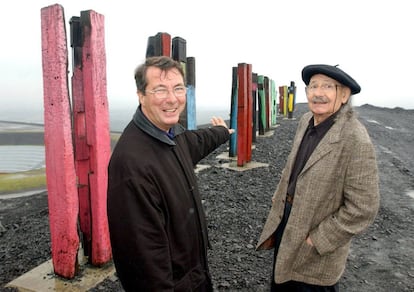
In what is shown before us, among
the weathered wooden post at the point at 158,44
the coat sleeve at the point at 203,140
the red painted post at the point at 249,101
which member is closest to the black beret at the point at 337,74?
the coat sleeve at the point at 203,140

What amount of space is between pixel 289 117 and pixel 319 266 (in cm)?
2209

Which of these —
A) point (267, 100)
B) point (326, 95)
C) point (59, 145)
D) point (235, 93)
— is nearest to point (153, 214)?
point (326, 95)

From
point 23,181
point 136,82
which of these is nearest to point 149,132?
point 136,82

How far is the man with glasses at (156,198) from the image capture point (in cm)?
175

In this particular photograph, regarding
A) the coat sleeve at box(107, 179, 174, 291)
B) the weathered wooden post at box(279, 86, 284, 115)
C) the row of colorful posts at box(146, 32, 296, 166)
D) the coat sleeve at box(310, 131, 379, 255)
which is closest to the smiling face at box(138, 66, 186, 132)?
the coat sleeve at box(107, 179, 174, 291)

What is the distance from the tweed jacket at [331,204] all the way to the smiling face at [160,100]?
1.02 meters

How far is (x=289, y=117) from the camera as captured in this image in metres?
23.6

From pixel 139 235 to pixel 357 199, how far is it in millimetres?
1357

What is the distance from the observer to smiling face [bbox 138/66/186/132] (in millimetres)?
2002

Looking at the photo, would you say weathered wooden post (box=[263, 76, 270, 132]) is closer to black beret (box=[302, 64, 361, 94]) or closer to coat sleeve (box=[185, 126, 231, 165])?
coat sleeve (box=[185, 126, 231, 165])

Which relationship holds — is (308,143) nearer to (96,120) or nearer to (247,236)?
(96,120)

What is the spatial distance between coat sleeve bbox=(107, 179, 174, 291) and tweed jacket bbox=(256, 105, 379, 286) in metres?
0.99

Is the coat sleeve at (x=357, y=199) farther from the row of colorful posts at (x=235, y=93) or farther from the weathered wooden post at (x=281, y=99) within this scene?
the weathered wooden post at (x=281, y=99)

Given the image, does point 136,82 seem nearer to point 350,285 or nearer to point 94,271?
point 94,271
